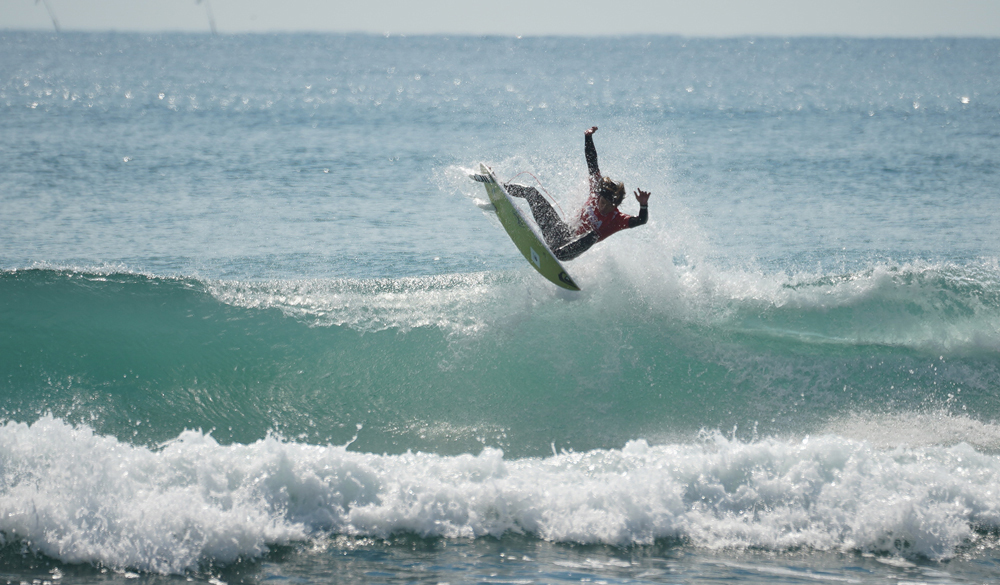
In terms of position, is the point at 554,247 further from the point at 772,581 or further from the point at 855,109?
the point at 855,109

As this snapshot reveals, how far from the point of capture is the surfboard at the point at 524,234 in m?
8.41

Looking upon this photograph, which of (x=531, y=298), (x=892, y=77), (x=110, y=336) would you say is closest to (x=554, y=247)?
(x=531, y=298)

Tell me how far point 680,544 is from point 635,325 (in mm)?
3370

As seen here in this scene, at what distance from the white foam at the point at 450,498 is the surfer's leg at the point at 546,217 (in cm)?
309

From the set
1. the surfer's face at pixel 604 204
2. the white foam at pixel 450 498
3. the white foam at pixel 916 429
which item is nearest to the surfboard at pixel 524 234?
the surfer's face at pixel 604 204

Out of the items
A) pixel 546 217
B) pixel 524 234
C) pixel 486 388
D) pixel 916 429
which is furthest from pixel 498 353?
pixel 916 429

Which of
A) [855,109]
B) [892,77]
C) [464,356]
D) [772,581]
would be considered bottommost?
→ [772,581]

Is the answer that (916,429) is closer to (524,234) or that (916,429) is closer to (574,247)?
(574,247)

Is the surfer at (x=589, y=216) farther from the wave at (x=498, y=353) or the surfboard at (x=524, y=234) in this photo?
the wave at (x=498, y=353)

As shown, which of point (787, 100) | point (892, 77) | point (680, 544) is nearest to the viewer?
point (680, 544)

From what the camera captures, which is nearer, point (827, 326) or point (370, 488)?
point (370, 488)

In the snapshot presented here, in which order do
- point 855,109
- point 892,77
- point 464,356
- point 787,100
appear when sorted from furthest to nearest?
1. point 892,77
2. point 787,100
3. point 855,109
4. point 464,356

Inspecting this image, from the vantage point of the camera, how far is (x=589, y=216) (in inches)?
328

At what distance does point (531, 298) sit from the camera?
8.87m
